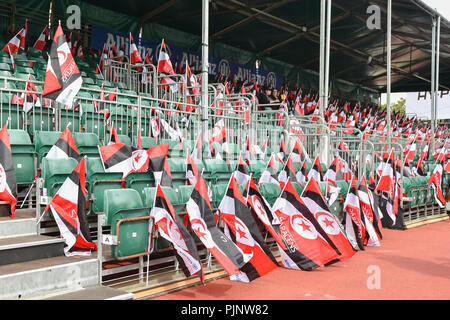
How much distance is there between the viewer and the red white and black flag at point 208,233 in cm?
488

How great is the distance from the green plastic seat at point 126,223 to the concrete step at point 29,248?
1.84ft

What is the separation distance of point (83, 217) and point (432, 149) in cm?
1337

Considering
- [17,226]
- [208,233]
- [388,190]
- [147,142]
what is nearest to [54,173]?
[17,226]

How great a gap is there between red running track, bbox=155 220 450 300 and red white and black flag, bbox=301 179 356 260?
24 centimetres

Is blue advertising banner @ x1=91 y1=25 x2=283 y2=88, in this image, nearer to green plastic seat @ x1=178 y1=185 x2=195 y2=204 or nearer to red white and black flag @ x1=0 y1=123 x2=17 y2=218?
red white and black flag @ x1=0 y1=123 x2=17 y2=218

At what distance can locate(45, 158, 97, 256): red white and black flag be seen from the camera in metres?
4.80

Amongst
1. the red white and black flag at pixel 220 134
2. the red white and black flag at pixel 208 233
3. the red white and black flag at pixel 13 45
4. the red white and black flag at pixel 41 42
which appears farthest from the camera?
the red white and black flag at pixel 41 42

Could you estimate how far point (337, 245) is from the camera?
21.8ft

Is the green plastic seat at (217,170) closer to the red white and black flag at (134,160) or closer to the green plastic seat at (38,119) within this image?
the red white and black flag at (134,160)

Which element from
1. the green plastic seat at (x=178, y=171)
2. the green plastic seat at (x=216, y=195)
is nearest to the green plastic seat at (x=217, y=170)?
the green plastic seat at (x=178, y=171)

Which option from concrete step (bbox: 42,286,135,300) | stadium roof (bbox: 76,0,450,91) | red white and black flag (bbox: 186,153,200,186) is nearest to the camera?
concrete step (bbox: 42,286,135,300)

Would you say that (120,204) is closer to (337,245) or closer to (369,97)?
(337,245)

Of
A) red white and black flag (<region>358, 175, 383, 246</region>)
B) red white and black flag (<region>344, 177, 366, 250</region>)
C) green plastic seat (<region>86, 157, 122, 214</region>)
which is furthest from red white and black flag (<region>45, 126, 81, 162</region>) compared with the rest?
red white and black flag (<region>358, 175, 383, 246</region>)

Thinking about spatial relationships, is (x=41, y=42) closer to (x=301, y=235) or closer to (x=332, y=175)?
(x=332, y=175)
